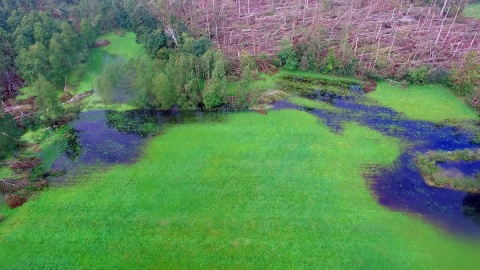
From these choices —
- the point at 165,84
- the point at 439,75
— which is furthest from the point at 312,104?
→ the point at 165,84

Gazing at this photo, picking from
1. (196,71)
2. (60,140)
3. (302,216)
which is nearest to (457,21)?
(196,71)

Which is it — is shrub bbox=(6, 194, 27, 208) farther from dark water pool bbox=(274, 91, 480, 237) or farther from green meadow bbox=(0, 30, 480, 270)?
dark water pool bbox=(274, 91, 480, 237)

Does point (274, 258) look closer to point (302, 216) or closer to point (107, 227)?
point (302, 216)

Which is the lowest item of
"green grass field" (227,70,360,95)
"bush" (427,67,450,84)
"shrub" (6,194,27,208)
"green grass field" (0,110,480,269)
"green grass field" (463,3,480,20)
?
"green grass field" (0,110,480,269)

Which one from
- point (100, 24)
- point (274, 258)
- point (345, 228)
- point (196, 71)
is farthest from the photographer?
point (100, 24)

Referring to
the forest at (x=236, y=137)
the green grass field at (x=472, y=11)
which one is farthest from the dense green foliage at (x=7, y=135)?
the green grass field at (x=472, y=11)

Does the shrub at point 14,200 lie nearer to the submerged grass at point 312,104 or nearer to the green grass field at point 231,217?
the green grass field at point 231,217

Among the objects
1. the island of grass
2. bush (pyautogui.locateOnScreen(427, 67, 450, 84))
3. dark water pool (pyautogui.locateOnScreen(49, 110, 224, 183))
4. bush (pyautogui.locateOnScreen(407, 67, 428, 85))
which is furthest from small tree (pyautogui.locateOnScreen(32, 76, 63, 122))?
bush (pyautogui.locateOnScreen(427, 67, 450, 84))
